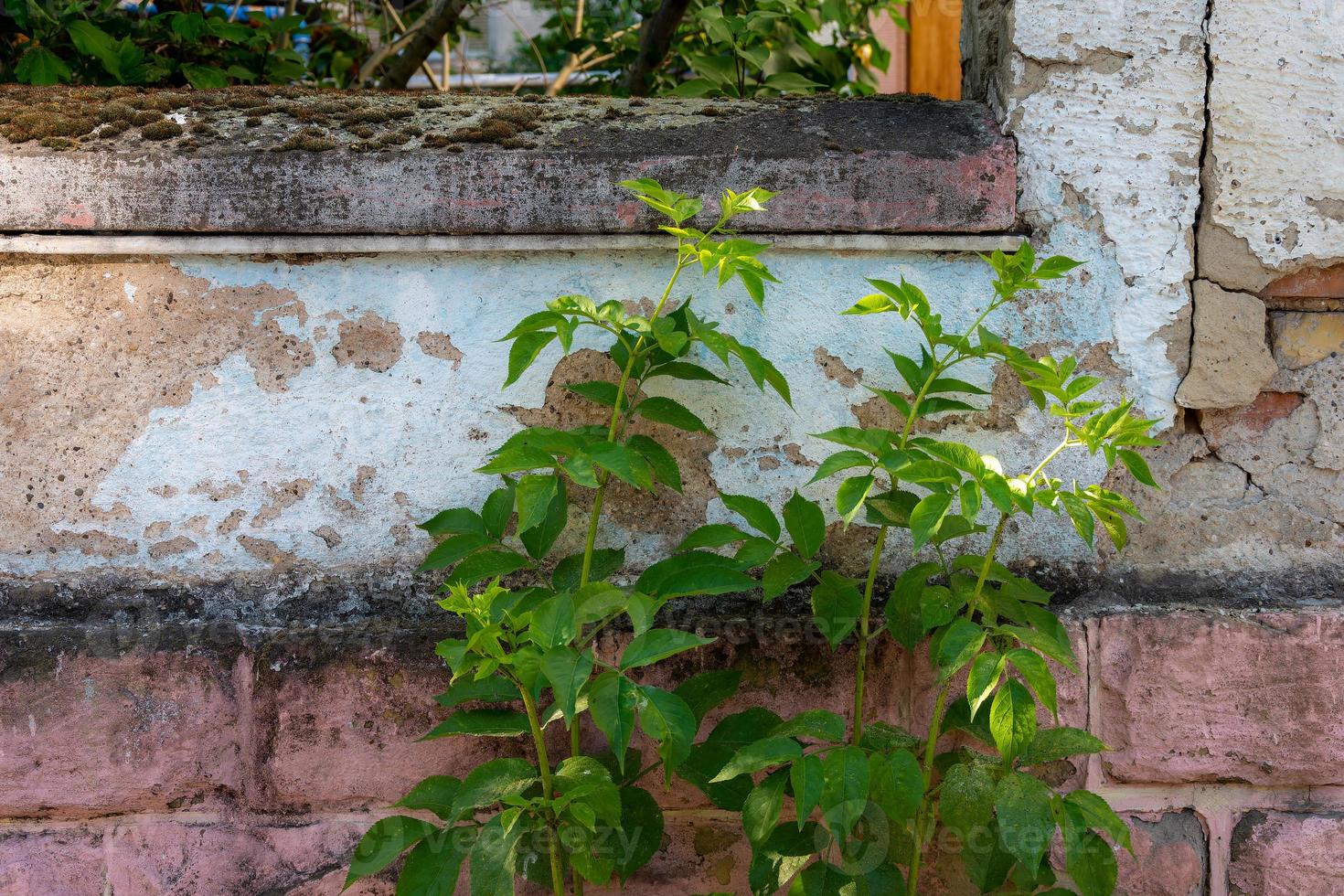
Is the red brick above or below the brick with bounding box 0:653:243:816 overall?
above

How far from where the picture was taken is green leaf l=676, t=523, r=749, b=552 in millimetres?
1546

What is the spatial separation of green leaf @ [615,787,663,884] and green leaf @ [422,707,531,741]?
175 mm

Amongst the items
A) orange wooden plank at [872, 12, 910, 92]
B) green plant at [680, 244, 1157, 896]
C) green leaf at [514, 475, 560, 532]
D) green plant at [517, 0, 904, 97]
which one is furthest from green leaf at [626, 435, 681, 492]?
orange wooden plank at [872, 12, 910, 92]

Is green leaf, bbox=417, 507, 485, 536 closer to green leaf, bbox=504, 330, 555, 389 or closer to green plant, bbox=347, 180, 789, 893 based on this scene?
green plant, bbox=347, 180, 789, 893

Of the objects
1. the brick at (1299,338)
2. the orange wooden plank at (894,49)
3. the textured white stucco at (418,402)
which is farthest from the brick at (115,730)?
the orange wooden plank at (894,49)

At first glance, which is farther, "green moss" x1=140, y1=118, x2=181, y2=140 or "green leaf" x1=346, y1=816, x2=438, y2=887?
"green moss" x1=140, y1=118, x2=181, y2=140

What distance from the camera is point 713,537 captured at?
1549 millimetres

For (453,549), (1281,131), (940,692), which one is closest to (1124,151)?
(1281,131)

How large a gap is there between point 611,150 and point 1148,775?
4.13 ft

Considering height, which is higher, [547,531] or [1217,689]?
[547,531]

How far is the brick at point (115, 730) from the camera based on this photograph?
1.64 m

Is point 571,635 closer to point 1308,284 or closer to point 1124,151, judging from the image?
point 1124,151

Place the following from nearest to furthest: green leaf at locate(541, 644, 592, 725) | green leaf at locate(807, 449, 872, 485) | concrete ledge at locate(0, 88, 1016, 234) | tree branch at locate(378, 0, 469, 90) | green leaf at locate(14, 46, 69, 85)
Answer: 1. green leaf at locate(541, 644, 592, 725)
2. green leaf at locate(807, 449, 872, 485)
3. concrete ledge at locate(0, 88, 1016, 234)
4. green leaf at locate(14, 46, 69, 85)
5. tree branch at locate(378, 0, 469, 90)

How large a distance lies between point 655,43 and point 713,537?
5.63 feet
